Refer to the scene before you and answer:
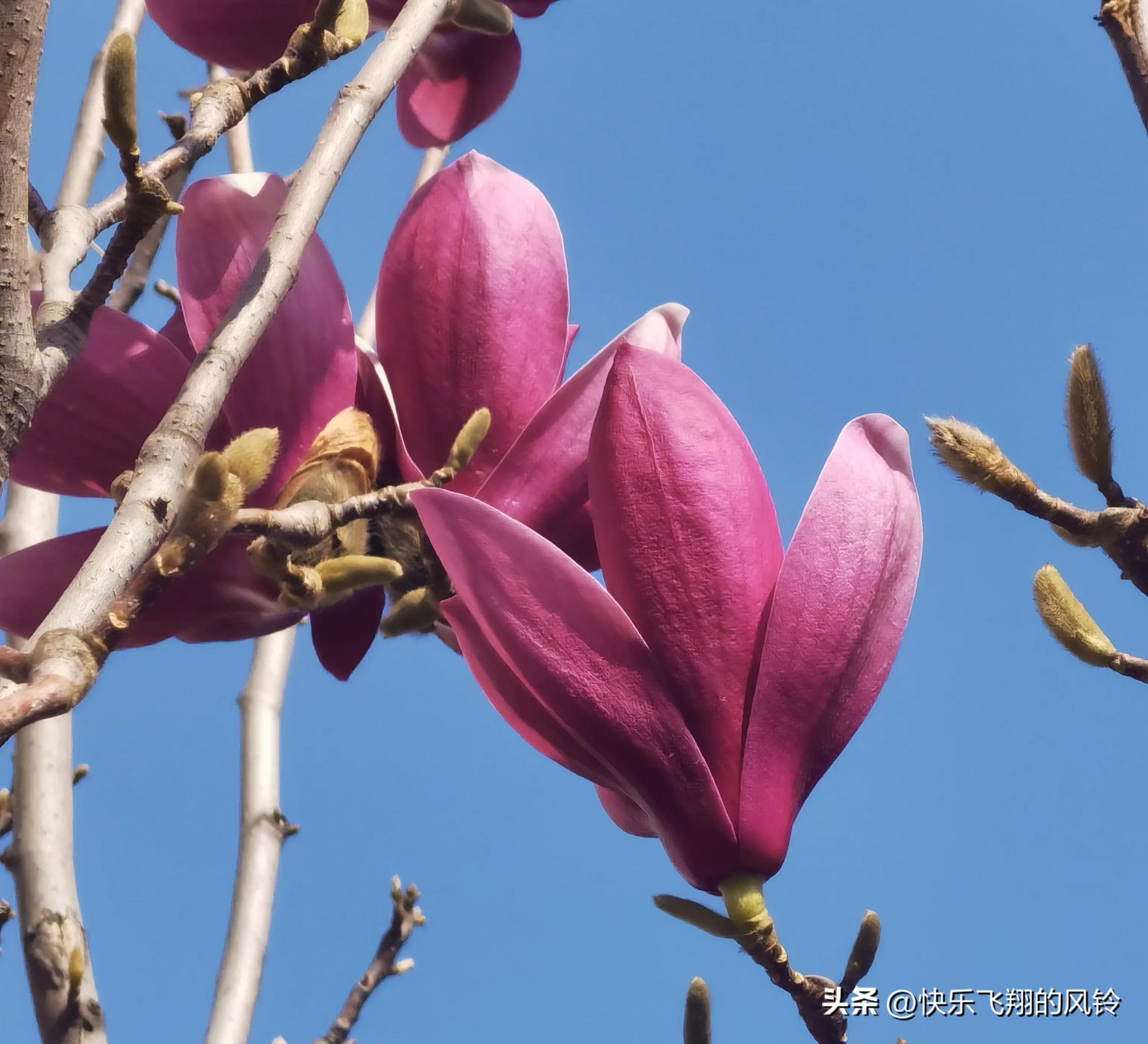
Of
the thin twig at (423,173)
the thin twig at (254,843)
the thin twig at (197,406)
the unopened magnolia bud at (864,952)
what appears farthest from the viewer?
the thin twig at (423,173)

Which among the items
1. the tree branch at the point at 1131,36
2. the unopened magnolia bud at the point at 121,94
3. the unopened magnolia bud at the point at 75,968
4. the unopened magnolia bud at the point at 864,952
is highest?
the tree branch at the point at 1131,36

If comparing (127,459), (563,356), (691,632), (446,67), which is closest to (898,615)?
(691,632)

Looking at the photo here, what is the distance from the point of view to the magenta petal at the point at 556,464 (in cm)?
57

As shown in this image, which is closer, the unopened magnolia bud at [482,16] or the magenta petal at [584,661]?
the magenta petal at [584,661]

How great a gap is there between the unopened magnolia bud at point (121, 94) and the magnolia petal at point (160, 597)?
19cm

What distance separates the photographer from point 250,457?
0.40m

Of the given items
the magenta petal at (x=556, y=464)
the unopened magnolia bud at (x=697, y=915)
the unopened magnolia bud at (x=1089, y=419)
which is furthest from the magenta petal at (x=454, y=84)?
the unopened magnolia bud at (x=697, y=915)

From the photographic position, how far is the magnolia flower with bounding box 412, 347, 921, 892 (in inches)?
19.4

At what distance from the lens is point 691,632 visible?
502 millimetres

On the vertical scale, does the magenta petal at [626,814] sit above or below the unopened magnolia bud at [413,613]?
below

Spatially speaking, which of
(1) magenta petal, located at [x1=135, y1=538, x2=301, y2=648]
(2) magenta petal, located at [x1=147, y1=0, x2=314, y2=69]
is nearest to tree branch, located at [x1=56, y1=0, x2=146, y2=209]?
(2) magenta petal, located at [x1=147, y1=0, x2=314, y2=69]

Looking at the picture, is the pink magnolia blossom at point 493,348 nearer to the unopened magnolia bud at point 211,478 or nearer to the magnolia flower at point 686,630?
the magnolia flower at point 686,630

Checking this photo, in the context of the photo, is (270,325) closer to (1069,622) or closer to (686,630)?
(686,630)

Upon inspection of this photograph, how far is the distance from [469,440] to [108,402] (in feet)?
0.57
